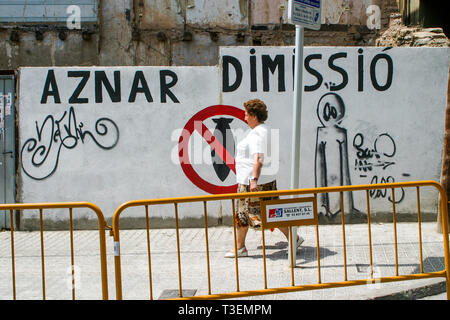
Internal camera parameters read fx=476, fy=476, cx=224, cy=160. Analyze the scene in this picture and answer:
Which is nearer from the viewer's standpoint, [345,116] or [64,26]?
[345,116]

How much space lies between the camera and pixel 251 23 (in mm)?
14367

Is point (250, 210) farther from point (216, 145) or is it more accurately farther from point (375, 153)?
point (375, 153)

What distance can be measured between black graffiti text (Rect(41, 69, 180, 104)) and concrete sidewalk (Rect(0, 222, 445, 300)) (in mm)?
2063

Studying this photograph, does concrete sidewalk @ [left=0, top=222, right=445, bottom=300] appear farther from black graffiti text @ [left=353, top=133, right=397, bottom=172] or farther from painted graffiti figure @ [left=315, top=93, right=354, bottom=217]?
black graffiti text @ [left=353, top=133, right=397, bottom=172]

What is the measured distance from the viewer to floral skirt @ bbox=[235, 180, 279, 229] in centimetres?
539

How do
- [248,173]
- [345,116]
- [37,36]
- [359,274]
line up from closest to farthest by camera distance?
[359,274] < [248,173] < [345,116] < [37,36]

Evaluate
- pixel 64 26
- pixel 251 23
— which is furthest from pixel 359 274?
pixel 64 26

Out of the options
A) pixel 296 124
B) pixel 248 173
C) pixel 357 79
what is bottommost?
pixel 248 173

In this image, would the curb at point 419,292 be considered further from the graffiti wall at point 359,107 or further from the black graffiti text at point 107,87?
the black graffiti text at point 107,87

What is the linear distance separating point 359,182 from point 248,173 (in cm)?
247

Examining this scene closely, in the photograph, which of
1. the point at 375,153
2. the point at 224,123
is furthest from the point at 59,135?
the point at 375,153

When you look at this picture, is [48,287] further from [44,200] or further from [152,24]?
[152,24]

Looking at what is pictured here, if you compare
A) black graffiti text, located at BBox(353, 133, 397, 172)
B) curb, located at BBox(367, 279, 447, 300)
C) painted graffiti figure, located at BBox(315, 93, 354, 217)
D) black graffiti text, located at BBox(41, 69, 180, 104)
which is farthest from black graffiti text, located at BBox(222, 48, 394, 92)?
curb, located at BBox(367, 279, 447, 300)

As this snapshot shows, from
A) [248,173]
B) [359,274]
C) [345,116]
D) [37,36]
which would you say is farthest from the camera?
[37,36]
